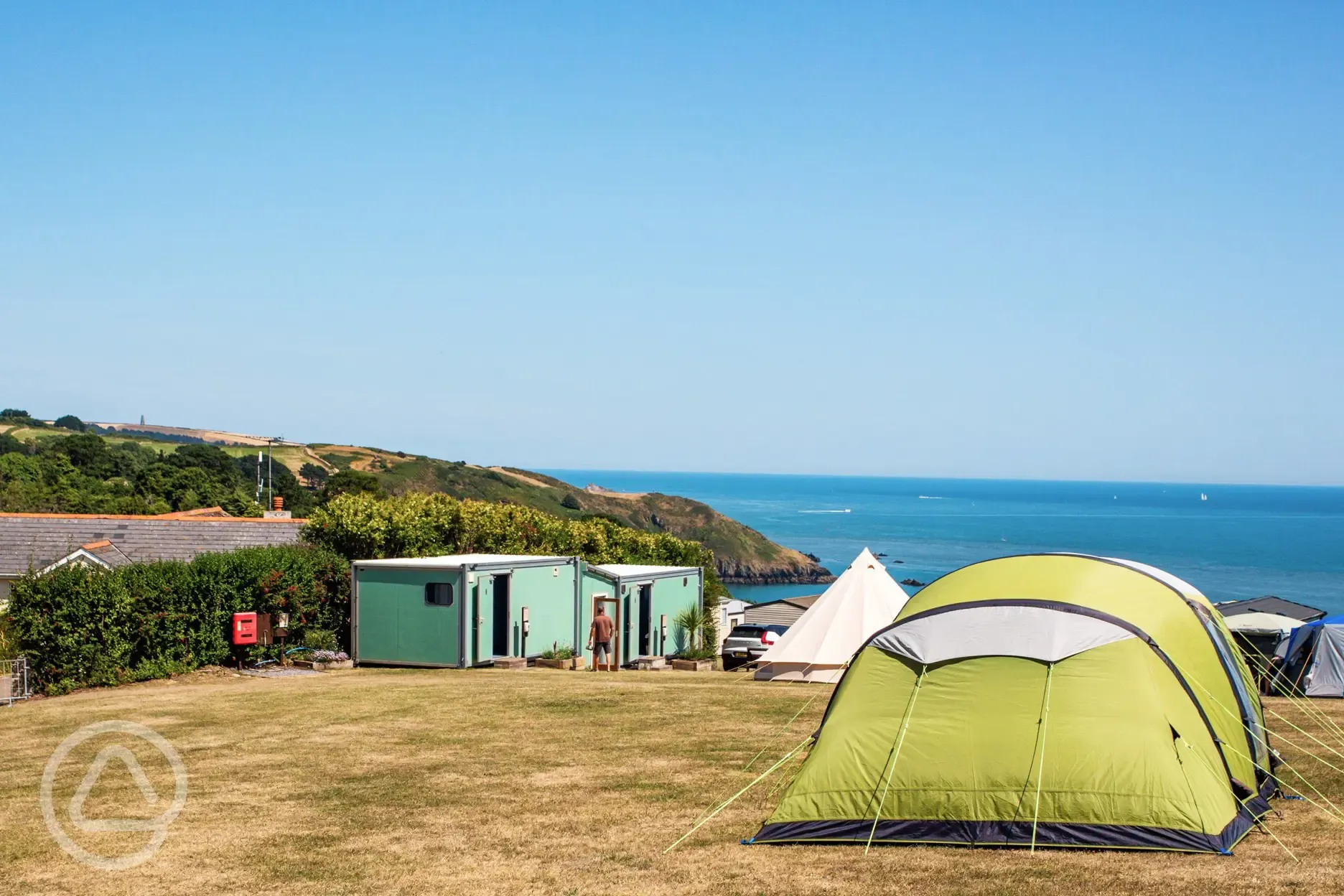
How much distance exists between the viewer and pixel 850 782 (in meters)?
8.96

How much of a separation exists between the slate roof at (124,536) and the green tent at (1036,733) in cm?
2685

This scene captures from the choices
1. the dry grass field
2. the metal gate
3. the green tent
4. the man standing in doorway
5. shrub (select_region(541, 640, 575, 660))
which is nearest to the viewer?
the dry grass field

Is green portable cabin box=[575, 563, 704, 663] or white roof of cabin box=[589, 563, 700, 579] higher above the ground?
white roof of cabin box=[589, 563, 700, 579]

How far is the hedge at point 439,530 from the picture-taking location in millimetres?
28094

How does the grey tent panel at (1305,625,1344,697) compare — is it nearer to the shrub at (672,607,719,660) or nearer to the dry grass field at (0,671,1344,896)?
the dry grass field at (0,671,1344,896)

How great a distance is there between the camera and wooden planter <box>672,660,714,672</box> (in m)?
25.4

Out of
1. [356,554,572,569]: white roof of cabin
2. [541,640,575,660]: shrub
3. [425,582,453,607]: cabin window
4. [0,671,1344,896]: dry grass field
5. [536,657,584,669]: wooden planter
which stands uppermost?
[356,554,572,569]: white roof of cabin

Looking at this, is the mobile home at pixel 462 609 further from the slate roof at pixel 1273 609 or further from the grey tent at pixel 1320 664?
the slate roof at pixel 1273 609

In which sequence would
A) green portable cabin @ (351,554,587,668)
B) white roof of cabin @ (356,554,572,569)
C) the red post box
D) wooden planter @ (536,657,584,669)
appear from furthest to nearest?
wooden planter @ (536,657,584,669)
white roof of cabin @ (356,554,572,569)
green portable cabin @ (351,554,587,668)
the red post box

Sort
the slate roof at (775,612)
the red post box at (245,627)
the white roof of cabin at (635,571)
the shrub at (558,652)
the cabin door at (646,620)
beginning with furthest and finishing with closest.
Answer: the slate roof at (775,612)
the cabin door at (646,620)
the white roof of cabin at (635,571)
the shrub at (558,652)
the red post box at (245,627)

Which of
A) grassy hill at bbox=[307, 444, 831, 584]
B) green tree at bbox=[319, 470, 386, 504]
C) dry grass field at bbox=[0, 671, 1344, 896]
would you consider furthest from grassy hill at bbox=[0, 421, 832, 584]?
dry grass field at bbox=[0, 671, 1344, 896]

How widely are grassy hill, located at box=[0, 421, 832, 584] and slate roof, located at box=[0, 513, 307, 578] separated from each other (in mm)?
67769

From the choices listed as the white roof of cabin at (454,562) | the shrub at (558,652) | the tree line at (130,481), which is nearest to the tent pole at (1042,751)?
the white roof of cabin at (454,562)

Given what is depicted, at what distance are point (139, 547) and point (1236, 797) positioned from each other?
3136 cm
